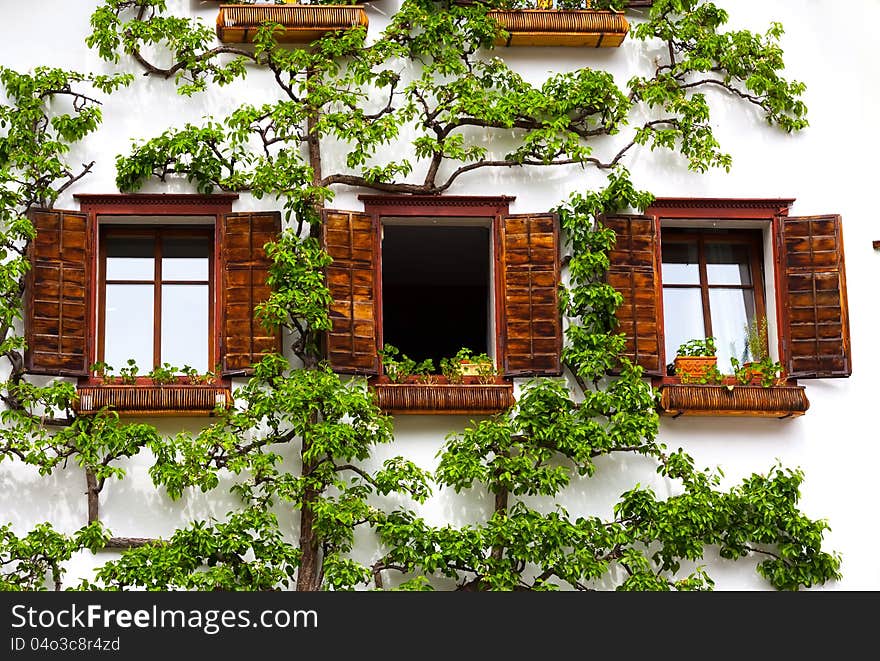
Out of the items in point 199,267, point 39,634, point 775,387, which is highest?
point 199,267

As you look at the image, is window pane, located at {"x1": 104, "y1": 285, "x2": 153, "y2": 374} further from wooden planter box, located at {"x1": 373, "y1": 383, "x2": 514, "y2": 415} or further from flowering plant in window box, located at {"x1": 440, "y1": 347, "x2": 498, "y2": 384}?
flowering plant in window box, located at {"x1": 440, "y1": 347, "x2": 498, "y2": 384}

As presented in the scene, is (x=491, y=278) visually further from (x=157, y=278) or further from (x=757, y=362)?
(x=157, y=278)

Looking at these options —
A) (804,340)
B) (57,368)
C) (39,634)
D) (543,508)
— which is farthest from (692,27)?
(39,634)

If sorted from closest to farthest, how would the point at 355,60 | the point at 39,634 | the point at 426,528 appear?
the point at 39,634 → the point at 426,528 → the point at 355,60

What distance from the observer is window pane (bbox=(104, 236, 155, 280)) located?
14367 millimetres

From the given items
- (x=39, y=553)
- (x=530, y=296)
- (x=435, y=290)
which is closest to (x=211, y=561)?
(x=39, y=553)

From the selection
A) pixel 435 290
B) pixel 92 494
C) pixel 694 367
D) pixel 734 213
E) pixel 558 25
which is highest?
pixel 558 25

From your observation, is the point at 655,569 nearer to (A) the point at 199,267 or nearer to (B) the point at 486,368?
(B) the point at 486,368

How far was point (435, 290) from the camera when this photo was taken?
20.7 metres

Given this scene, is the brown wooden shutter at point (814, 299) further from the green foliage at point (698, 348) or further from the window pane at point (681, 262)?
the window pane at point (681, 262)

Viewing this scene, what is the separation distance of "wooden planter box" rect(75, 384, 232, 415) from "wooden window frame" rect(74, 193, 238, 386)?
43 cm

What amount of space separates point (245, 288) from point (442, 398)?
172cm

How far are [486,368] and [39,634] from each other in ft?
12.9

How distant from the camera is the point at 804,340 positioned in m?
14.3
